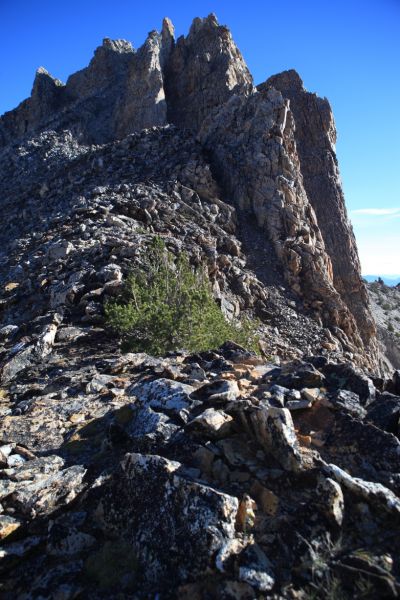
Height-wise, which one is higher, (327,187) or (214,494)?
(327,187)

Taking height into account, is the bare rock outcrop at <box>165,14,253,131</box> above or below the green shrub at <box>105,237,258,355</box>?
above

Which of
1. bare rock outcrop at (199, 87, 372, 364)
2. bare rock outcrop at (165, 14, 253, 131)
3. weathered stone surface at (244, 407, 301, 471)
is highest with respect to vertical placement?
bare rock outcrop at (165, 14, 253, 131)

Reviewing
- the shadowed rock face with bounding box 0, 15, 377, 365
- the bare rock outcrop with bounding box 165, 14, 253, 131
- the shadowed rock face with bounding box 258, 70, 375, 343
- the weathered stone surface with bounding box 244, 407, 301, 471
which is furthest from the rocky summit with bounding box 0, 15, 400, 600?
the bare rock outcrop with bounding box 165, 14, 253, 131

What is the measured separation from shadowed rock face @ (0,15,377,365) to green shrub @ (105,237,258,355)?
1070cm

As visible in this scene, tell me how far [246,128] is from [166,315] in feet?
62.0

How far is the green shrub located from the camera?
952 cm

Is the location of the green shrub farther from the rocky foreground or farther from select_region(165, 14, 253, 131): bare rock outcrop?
select_region(165, 14, 253, 131): bare rock outcrop

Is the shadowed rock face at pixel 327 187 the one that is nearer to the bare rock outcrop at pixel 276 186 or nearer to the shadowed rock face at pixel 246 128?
the shadowed rock face at pixel 246 128

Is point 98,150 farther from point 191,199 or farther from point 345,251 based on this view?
point 345,251

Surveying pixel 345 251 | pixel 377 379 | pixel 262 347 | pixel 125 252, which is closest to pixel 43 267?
pixel 125 252

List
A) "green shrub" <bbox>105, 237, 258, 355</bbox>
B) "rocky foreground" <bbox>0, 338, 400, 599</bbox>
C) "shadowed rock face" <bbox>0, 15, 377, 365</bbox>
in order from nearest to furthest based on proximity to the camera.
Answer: "rocky foreground" <bbox>0, 338, 400, 599</bbox>
"green shrub" <bbox>105, 237, 258, 355</bbox>
"shadowed rock face" <bbox>0, 15, 377, 365</bbox>

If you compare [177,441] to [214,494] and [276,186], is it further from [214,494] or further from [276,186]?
[276,186]

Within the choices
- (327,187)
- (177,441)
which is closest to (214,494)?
(177,441)

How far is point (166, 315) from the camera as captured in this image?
9586mm
